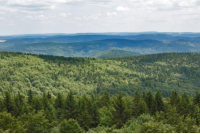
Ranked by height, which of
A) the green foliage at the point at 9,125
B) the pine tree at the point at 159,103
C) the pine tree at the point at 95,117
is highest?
the green foliage at the point at 9,125

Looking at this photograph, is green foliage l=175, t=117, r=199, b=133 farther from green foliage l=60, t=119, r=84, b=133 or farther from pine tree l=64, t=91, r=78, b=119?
pine tree l=64, t=91, r=78, b=119

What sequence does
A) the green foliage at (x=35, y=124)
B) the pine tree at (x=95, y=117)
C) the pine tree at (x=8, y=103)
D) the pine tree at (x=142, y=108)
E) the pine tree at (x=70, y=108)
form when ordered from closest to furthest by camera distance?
the green foliage at (x=35, y=124) → the pine tree at (x=142, y=108) → the pine tree at (x=95, y=117) → the pine tree at (x=70, y=108) → the pine tree at (x=8, y=103)

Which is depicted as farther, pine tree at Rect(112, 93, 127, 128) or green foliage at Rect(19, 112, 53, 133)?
pine tree at Rect(112, 93, 127, 128)

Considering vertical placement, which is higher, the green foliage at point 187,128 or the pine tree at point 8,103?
the green foliage at point 187,128

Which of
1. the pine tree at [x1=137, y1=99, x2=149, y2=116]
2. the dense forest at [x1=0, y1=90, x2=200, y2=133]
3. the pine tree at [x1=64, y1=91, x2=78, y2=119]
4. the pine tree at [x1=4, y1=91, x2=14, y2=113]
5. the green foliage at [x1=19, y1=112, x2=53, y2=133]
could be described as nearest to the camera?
the dense forest at [x1=0, y1=90, x2=200, y2=133]

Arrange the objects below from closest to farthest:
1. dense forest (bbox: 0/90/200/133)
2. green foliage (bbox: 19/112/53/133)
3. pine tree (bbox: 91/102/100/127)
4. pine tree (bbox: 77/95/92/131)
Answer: dense forest (bbox: 0/90/200/133), green foliage (bbox: 19/112/53/133), pine tree (bbox: 77/95/92/131), pine tree (bbox: 91/102/100/127)

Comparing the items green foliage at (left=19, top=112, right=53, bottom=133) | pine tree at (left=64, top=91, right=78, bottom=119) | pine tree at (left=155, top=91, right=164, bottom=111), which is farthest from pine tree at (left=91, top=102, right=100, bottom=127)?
pine tree at (left=155, top=91, right=164, bottom=111)

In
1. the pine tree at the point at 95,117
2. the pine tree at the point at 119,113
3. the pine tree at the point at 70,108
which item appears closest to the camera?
the pine tree at the point at 119,113

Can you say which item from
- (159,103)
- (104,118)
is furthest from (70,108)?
(159,103)

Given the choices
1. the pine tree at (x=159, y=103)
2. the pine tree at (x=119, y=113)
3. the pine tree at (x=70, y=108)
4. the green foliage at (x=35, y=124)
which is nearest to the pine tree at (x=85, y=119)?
the pine tree at (x=70, y=108)

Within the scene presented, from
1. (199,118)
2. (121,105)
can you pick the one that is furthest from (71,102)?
(199,118)

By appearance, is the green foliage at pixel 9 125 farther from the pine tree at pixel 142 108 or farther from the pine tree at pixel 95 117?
the pine tree at pixel 142 108
